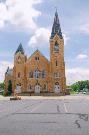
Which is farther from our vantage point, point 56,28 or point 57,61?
point 56,28

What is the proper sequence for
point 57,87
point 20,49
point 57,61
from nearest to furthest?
point 57,87 → point 57,61 → point 20,49

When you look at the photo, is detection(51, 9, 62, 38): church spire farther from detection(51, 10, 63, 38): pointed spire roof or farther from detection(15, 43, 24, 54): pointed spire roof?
detection(15, 43, 24, 54): pointed spire roof

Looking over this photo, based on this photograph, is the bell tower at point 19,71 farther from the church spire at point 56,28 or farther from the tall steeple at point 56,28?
the church spire at point 56,28

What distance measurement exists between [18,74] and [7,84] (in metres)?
4.11

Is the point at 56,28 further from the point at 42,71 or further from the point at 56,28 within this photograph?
the point at 42,71

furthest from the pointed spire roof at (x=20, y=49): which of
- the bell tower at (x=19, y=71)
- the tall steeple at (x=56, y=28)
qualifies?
the tall steeple at (x=56, y=28)

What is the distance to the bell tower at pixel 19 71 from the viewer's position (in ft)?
283

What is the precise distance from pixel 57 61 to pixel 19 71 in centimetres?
1004

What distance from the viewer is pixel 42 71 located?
8762cm

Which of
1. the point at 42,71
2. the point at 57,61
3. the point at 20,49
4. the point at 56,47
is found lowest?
the point at 42,71

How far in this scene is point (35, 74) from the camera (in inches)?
3450

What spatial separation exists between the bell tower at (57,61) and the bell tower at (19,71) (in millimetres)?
7304

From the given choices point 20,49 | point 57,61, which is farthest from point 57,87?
point 20,49

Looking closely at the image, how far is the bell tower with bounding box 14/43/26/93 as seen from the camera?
86.4 meters
